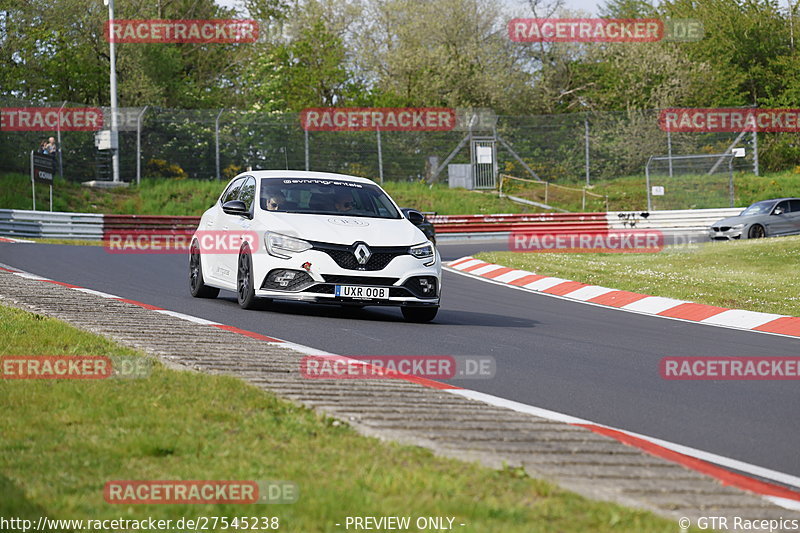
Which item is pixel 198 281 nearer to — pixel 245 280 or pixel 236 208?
pixel 236 208

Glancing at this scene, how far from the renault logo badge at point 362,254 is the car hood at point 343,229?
91 mm

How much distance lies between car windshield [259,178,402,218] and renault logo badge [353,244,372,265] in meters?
1.00

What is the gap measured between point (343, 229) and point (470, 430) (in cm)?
680

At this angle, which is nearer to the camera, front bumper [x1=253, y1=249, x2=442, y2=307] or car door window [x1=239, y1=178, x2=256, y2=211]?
front bumper [x1=253, y1=249, x2=442, y2=307]

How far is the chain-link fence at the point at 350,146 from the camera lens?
38.7m

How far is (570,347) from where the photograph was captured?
35.6 feet

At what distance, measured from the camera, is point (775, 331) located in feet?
43.9

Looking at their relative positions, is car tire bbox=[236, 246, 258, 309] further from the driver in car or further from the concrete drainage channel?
the concrete drainage channel

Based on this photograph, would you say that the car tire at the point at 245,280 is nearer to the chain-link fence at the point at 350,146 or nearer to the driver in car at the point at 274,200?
the driver in car at the point at 274,200

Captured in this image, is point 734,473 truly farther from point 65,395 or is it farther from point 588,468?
point 65,395

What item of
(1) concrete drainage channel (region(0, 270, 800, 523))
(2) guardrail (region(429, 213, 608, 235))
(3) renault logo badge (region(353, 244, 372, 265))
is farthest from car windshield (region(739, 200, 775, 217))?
(1) concrete drainage channel (region(0, 270, 800, 523))

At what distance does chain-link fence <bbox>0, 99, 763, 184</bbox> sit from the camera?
38.7 meters

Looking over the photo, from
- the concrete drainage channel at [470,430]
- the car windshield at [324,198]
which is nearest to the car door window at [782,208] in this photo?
the car windshield at [324,198]

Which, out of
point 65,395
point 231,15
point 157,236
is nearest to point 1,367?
point 65,395
